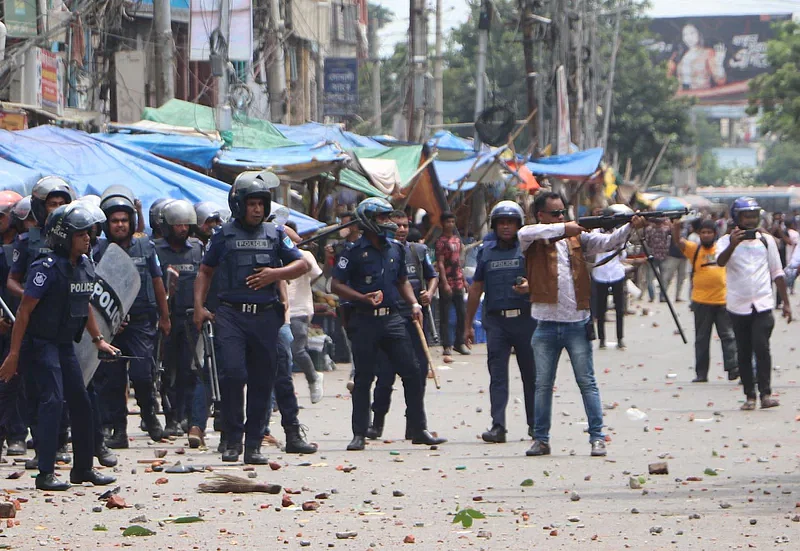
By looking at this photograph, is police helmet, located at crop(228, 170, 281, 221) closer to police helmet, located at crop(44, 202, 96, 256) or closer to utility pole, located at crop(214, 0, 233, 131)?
police helmet, located at crop(44, 202, 96, 256)

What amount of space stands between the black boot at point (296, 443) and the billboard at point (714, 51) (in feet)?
287

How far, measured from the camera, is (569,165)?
28.8 meters

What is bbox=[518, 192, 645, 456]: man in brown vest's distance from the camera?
10117 mm

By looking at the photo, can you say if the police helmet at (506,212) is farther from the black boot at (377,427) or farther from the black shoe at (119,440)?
the black shoe at (119,440)

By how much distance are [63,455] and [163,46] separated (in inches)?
459

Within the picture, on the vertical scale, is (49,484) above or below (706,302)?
below

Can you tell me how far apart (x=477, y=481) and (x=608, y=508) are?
1308mm

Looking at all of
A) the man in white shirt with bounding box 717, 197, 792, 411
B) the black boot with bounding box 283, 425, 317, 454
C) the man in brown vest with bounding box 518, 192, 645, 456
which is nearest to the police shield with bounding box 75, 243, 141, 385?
the black boot with bounding box 283, 425, 317, 454

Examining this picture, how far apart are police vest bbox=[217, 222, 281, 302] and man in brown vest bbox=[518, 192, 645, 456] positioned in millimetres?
1733

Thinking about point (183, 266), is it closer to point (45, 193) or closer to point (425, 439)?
point (45, 193)

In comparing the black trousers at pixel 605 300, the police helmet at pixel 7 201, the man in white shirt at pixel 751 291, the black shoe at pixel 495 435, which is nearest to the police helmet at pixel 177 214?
the police helmet at pixel 7 201

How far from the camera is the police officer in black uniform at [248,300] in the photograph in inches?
373

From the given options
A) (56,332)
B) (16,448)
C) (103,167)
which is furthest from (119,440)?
(103,167)

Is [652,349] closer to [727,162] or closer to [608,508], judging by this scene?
[608,508]
